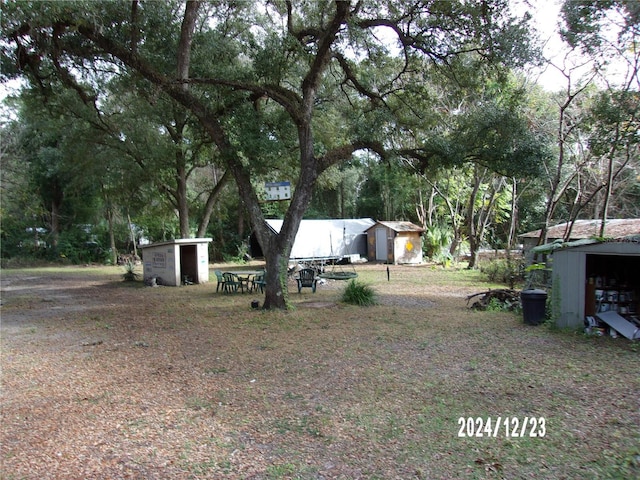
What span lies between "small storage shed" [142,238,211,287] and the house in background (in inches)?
247

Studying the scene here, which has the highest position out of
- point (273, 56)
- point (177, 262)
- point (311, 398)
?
point (273, 56)

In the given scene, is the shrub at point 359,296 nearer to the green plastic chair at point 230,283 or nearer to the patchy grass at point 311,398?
the patchy grass at point 311,398

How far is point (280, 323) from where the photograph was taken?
9.30 metres

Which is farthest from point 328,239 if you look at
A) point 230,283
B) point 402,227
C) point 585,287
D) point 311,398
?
point 311,398

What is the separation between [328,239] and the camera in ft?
86.6

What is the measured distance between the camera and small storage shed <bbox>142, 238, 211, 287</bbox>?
17469 millimetres

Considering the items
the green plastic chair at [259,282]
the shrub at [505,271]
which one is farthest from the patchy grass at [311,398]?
the shrub at [505,271]

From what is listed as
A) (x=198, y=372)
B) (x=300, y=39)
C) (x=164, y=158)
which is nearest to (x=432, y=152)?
(x=300, y=39)

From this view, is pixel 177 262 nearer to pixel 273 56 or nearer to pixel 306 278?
pixel 306 278

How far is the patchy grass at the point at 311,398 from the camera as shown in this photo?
3.50m

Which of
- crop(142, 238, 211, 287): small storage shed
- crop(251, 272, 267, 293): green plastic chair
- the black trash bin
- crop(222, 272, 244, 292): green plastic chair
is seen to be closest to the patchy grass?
the black trash bin

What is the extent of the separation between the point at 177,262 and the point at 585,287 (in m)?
14.5

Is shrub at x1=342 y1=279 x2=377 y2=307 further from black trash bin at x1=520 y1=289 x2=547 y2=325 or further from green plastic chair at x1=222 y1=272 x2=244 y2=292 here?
green plastic chair at x1=222 y1=272 x2=244 y2=292
